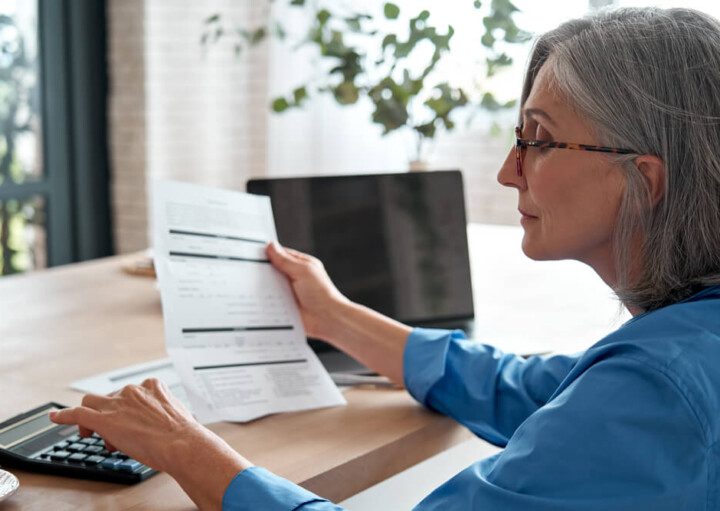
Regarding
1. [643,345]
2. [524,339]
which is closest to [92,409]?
[643,345]

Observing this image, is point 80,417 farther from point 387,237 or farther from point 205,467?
point 387,237

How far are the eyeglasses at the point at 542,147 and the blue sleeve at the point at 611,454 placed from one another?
247 millimetres

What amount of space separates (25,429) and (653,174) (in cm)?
79

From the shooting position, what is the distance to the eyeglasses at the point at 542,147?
111 centimetres

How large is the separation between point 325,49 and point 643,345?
160 cm

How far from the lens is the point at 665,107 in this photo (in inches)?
42.1

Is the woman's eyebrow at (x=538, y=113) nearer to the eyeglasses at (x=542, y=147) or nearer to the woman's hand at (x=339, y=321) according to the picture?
the eyeglasses at (x=542, y=147)

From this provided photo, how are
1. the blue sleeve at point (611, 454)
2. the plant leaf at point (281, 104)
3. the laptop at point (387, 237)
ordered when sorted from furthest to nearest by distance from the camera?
the plant leaf at point (281, 104)
the laptop at point (387, 237)
the blue sleeve at point (611, 454)

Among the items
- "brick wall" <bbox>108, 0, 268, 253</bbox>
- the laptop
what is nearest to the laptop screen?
the laptop

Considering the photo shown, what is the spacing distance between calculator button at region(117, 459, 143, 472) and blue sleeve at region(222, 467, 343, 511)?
14 centimetres

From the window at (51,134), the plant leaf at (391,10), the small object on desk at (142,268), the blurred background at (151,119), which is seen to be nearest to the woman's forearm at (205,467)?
the small object on desk at (142,268)

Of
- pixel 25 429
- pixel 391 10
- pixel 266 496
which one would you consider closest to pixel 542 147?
pixel 266 496

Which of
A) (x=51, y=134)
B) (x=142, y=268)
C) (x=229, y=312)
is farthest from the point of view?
(x=51, y=134)

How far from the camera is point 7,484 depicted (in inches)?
43.6
